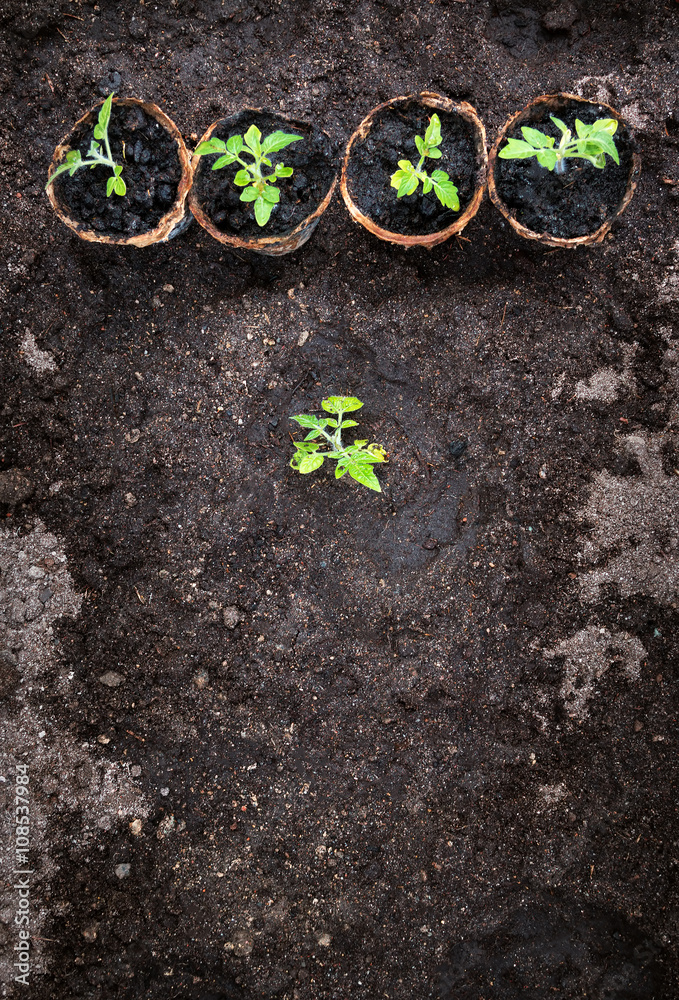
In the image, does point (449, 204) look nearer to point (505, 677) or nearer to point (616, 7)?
point (616, 7)

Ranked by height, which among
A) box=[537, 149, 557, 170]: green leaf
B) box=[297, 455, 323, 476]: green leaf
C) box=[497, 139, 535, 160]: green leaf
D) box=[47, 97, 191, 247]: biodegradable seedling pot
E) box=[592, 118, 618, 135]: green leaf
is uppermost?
box=[592, 118, 618, 135]: green leaf

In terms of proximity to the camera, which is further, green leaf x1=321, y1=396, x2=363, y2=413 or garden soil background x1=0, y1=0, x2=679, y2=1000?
garden soil background x1=0, y1=0, x2=679, y2=1000

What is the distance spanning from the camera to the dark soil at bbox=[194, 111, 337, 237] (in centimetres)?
231

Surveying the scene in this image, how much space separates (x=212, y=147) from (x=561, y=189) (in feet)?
3.89

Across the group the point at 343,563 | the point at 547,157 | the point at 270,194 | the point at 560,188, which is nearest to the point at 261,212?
the point at 270,194

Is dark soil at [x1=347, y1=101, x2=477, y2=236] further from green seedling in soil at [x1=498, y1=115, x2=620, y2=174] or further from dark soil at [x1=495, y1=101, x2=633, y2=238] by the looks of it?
green seedling in soil at [x1=498, y1=115, x2=620, y2=174]

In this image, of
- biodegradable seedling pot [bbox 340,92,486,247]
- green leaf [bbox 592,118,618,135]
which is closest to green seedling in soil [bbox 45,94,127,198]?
biodegradable seedling pot [bbox 340,92,486,247]

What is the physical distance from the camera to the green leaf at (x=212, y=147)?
2.05m

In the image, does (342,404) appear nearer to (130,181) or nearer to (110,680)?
(130,181)

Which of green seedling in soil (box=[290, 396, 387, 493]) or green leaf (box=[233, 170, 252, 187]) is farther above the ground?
green leaf (box=[233, 170, 252, 187])

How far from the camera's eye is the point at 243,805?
8.10ft

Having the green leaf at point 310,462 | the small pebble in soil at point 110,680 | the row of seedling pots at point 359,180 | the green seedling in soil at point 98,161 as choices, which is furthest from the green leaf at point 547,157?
the small pebble in soil at point 110,680

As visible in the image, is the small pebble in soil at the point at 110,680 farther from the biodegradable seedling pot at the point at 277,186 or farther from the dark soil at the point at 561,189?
the dark soil at the point at 561,189

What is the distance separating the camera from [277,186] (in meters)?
2.30
